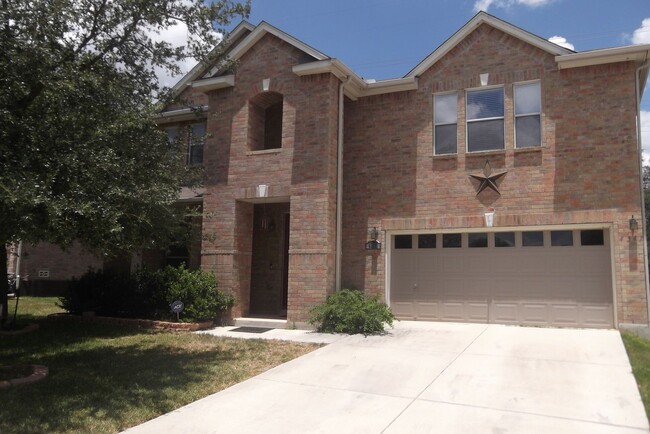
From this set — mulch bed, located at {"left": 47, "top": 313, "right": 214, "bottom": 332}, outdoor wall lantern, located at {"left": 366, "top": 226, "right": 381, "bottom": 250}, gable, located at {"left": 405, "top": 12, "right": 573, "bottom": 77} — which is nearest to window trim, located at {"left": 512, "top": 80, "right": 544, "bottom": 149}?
gable, located at {"left": 405, "top": 12, "right": 573, "bottom": 77}

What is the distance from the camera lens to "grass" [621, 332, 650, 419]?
253 inches

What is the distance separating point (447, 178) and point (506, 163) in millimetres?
1367

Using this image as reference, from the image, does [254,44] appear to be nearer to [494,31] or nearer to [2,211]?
[494,31]

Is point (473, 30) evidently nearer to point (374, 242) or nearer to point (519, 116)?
point (519, 116)

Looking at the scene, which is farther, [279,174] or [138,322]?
[279,174]

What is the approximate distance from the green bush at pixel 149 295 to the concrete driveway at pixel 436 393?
3.92 m

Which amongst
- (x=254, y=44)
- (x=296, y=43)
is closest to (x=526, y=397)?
(x=296, y=43)

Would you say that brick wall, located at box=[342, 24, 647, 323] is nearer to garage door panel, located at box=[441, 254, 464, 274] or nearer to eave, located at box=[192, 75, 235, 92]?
garage door panel, located at box=[441, 254, 464, 274]

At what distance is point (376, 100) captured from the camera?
13539 millimetres

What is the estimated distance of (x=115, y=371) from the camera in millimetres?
7730

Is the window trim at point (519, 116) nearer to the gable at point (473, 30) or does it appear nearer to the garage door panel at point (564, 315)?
the gable at point (473, 30)

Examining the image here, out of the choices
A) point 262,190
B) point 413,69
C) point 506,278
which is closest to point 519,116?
point 413,69

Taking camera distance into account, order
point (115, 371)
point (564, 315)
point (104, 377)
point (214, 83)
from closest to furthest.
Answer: point (104, 377)
point (115, 371)
point (564, 315)
point (214, 83)

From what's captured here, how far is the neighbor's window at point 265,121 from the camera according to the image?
44.1 feet
